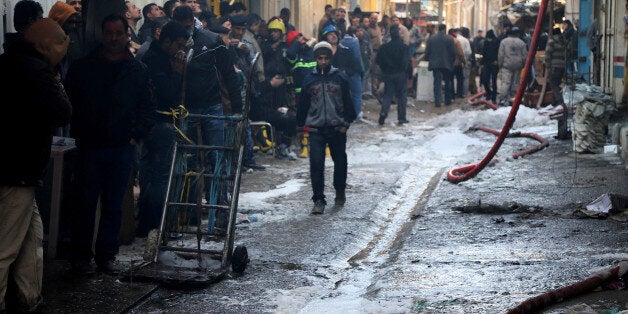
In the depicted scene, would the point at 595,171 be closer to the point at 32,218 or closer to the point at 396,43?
the point at 32,218

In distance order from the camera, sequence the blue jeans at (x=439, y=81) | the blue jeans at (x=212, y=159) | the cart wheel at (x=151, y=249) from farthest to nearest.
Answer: the blue jeans at (x=439, y=81) → the blue jeans at (x=212, y=159) → the cart wheel at (x=151, y=249)

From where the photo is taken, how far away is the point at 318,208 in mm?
10562

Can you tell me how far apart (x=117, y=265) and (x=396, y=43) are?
1380 centimetres

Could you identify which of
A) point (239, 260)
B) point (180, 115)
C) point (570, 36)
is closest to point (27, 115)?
point (180, 115)

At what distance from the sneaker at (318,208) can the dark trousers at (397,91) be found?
33.7ft

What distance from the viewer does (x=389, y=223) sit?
10.5 m

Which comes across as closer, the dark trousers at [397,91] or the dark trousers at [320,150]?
the dark trousers at [320,150]

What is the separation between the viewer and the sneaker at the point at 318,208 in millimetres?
10509

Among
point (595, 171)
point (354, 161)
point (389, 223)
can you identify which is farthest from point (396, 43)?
point (389, 223)

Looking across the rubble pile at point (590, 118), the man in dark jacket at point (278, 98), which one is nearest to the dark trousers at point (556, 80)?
the rubble pile at point (590, 118)

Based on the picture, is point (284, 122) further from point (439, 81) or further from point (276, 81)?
point (439, 81)

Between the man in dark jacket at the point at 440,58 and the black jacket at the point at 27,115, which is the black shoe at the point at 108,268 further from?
the man in dark jacket at the point at 440,58

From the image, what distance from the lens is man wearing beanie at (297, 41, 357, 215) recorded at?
10.7 metres

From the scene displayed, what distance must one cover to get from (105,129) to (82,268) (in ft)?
3.41
